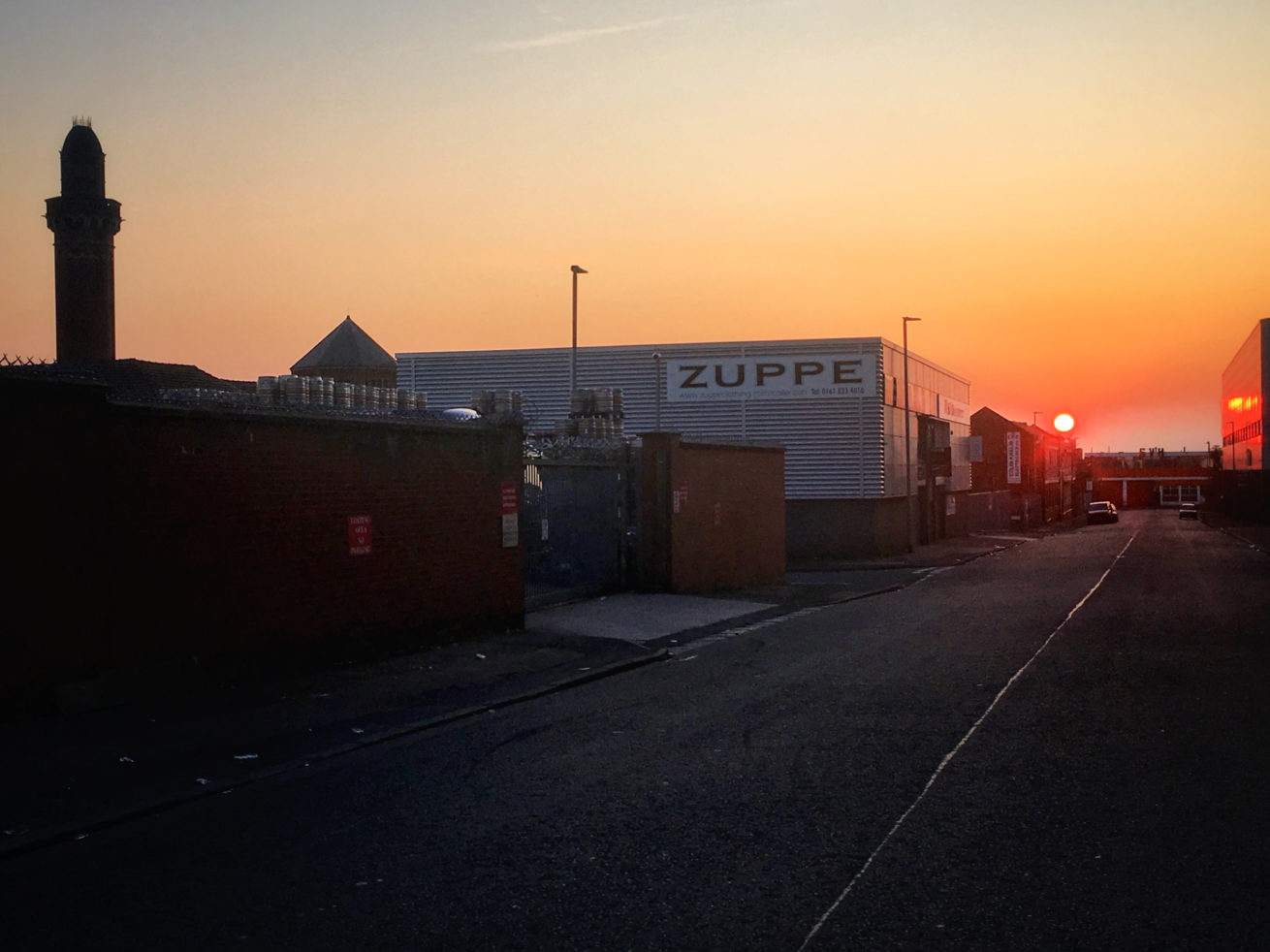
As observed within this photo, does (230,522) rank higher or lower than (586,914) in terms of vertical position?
higher

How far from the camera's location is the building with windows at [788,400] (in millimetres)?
42562

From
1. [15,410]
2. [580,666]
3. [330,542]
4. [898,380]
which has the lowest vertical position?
[580,666]

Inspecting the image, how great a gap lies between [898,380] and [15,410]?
39.2 meters

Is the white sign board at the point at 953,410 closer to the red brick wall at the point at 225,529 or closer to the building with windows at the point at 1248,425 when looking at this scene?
the building with windows at the point at 1248,425

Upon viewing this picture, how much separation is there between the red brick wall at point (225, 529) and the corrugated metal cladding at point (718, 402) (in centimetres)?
2481

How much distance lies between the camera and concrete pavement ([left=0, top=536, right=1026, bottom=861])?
849cm

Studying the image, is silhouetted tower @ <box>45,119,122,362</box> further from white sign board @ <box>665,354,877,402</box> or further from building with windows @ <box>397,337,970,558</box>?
white sign board @ <box>665,354,877,402</box>

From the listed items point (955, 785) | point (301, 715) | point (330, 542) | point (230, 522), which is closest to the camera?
point (955, 785)

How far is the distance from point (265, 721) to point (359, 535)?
393 cm

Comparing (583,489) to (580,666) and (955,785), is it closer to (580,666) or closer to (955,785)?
(580,666)

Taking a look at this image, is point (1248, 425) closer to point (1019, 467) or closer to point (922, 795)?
point (1019, 467)

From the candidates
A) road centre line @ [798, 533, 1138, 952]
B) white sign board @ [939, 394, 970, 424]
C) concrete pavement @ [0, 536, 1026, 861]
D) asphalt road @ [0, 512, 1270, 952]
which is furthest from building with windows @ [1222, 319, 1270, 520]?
asphalt road @ [0, 512, 1270, 952]

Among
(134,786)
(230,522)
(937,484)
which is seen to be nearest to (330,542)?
(230,522)

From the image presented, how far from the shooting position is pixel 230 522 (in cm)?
1296
